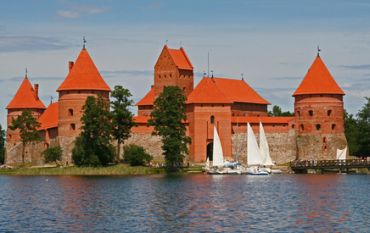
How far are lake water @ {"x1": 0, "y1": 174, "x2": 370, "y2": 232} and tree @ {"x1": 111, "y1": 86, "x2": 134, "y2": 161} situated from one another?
394 inches

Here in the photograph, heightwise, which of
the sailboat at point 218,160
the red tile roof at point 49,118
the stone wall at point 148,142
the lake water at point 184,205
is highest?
the red tile roof at point 49,118

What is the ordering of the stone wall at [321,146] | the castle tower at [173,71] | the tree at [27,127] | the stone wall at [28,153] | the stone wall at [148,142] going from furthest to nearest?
the castle tower at [173,71] → the stone wall at [28,153] → the tree at [27,127] → the stone wall at [148,142] → the stone wall at [321,146]

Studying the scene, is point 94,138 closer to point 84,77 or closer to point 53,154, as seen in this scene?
point 53,154

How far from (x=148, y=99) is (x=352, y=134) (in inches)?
736

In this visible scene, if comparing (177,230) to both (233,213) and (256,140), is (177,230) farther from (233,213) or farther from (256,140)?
(256,140)

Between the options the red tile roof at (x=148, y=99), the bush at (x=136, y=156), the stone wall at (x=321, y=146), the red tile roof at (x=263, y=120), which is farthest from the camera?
the red tile roof at (x=148, y=99)

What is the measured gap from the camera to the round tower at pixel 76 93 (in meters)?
76.8

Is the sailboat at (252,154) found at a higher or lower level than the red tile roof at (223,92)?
lower

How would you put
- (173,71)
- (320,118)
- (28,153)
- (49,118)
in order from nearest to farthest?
(320,118) < (173,71) < (49,118) < (28,153)

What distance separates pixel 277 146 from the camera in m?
78.7

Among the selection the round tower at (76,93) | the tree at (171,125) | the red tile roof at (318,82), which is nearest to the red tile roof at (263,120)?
the red tile roof at (318,82)

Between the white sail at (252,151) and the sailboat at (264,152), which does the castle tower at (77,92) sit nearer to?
the white sail at (252,151)

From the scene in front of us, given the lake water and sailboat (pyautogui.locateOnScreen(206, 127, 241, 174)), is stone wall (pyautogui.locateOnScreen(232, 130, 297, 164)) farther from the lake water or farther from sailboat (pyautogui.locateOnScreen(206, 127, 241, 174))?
the lake water

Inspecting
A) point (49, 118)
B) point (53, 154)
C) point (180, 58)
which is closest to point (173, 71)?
point (180, 58)
